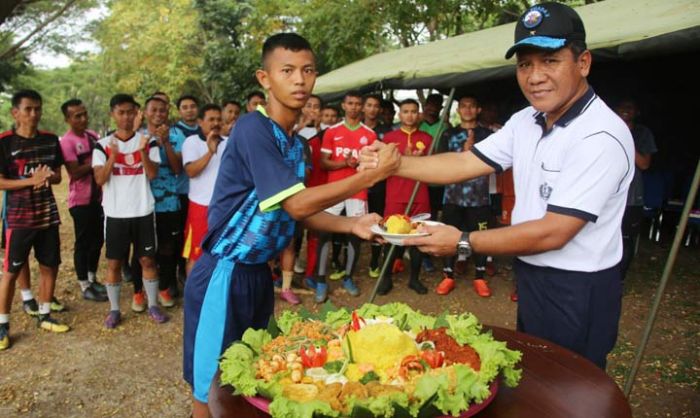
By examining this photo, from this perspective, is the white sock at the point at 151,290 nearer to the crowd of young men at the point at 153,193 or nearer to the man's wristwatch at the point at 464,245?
the crowd of young men at the point at 153,193

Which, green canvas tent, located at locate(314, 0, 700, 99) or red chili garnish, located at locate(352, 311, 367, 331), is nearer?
red chili garnish, located at locate(352, 311, 367, 331)

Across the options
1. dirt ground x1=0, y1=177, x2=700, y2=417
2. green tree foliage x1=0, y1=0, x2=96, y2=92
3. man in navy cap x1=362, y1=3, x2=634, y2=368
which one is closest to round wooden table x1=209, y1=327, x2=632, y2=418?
man in navy cap x1=362, y1=3, x2=634, y2=368

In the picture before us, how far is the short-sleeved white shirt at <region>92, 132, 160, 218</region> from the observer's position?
5246 mm

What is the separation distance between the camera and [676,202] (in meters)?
8.60

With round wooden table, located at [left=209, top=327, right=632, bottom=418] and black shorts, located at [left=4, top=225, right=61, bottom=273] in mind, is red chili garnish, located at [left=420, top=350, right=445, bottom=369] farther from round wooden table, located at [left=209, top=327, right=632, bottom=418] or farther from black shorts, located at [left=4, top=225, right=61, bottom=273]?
black shorts, located at [left=4, top=225, right=61, bottom=273]

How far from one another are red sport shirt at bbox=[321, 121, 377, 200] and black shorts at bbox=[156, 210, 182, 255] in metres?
1.89

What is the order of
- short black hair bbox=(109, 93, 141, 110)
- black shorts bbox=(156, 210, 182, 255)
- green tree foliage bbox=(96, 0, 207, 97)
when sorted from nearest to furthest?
short black hair bbox=(109, 93, 141, 110) → black shorts bbox=(156, 210, 182, 255) → green tree foliage bbox=(96, 0, 207, 97)

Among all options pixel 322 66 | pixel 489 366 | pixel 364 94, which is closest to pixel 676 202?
pixel 364 94

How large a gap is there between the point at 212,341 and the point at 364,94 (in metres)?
5.79

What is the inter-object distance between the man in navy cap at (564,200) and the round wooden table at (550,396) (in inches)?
13.2

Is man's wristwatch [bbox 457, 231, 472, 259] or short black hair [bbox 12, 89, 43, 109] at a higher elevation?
short black hair [bbox 12, 89, 43, 109]

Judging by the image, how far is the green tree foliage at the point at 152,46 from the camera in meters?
24.6

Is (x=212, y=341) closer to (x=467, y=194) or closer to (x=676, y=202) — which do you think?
(x=467, y=194)

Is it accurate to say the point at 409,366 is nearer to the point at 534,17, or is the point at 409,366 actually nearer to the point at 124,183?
the point at 534,17
